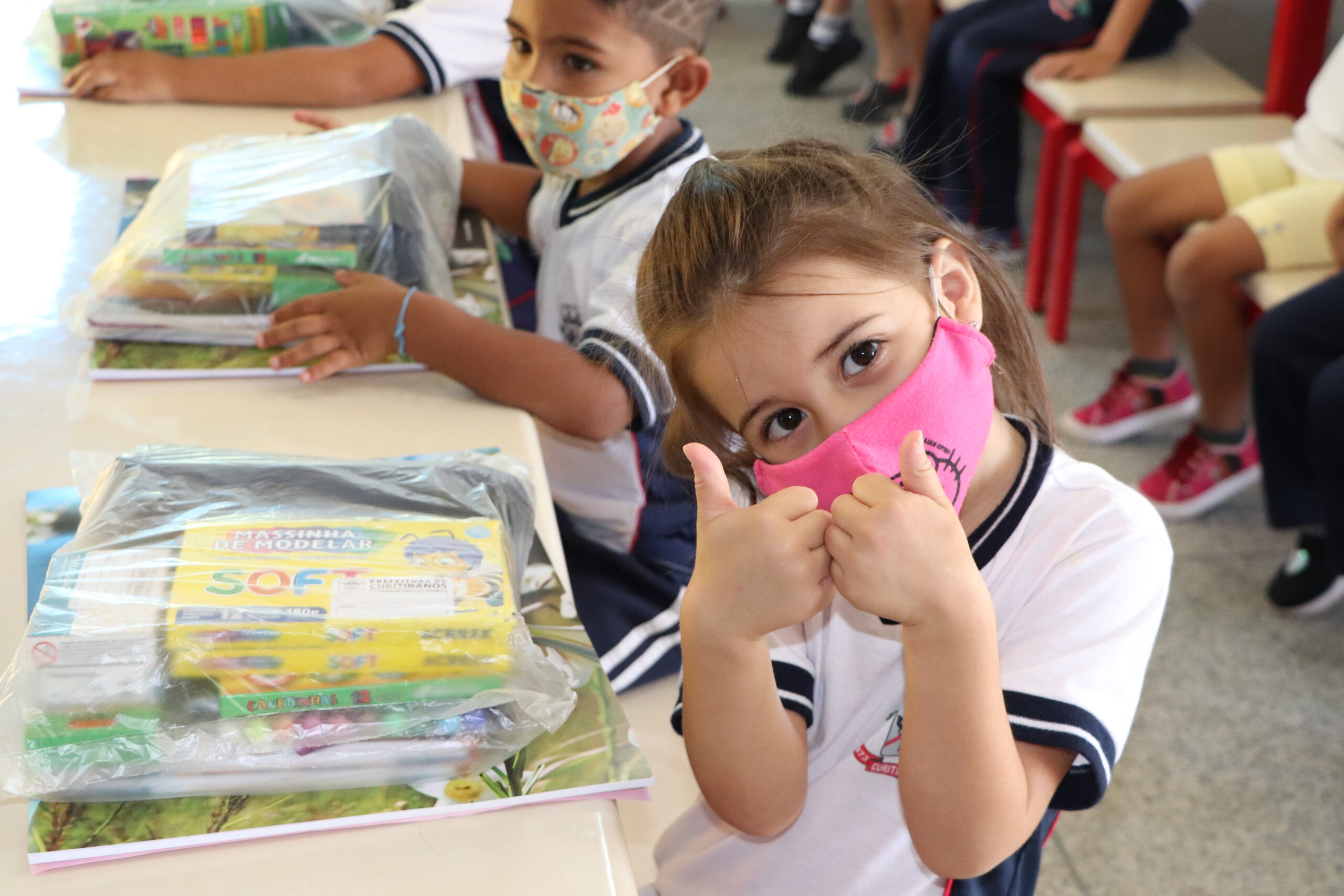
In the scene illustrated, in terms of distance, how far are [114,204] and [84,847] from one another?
2.84ft

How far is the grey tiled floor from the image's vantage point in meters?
1.47

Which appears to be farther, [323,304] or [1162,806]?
[1162,806]

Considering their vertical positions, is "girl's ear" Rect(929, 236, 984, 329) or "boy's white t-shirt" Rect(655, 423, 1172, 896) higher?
"girl's ear" Rect(929, 236, 984, 329)

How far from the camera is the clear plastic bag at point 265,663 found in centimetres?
66

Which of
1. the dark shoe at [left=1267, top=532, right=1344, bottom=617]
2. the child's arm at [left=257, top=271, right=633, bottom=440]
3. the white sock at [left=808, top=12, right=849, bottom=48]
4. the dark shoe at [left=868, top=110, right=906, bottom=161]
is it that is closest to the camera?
the child's arm at [left=257, top=271, right=633, bottom=440]

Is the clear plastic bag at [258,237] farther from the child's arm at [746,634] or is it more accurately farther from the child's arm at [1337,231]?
the child's arm at [1337,231]

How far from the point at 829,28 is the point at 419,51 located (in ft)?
7.94

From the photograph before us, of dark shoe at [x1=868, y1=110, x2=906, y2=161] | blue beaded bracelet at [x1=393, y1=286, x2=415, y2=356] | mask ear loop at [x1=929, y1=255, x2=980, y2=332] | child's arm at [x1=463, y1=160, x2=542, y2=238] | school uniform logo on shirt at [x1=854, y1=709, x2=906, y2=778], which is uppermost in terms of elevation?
mask ear loop at [x1=929, y1=255, x2=980, y2=332]

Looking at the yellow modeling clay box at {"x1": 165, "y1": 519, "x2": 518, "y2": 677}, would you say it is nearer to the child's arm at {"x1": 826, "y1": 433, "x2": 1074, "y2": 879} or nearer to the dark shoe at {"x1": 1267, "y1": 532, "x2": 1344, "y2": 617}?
the child's arm at {"x1": 826, "y1": 433, "x2": 1074, "y2": 879}

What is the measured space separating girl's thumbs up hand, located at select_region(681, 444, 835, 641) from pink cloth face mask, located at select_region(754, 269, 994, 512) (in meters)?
0.06

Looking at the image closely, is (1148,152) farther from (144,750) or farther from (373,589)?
(144,750)

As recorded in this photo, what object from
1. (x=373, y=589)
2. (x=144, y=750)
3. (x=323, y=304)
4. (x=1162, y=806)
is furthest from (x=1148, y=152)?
(x=144, y=750)

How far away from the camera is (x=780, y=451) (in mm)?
795

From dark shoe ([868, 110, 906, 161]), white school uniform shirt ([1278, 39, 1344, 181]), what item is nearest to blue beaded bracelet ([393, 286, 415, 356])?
Result: white school uniform shirt ([1278, 39, 1344, 181])
